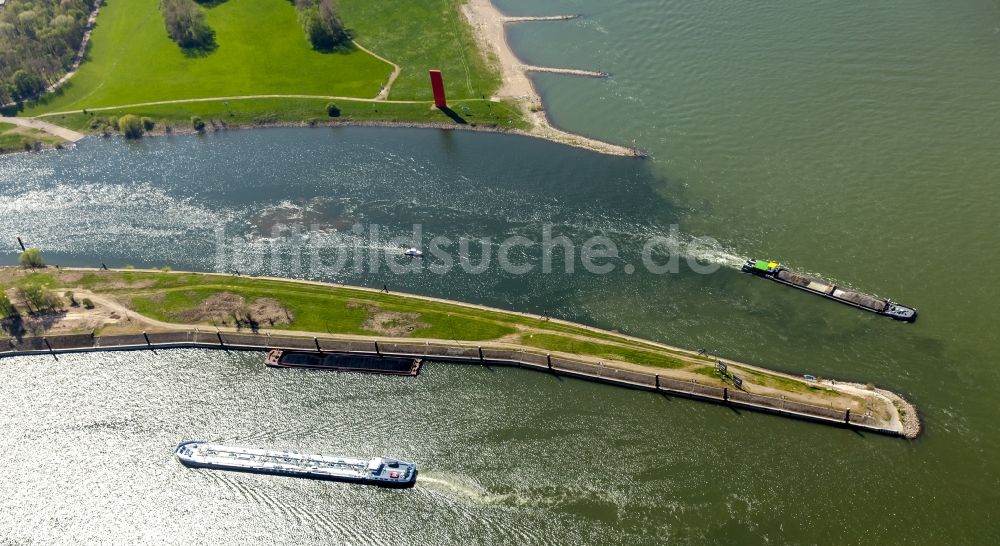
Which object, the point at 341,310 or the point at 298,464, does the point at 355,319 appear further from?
the point at 298,464

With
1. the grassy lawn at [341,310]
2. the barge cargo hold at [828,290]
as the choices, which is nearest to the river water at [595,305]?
the barge cargo hold at [828,290]

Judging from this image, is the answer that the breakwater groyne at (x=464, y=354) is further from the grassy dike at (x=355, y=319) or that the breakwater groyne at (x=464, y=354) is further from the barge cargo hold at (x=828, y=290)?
the barge cargo hold at (x=828, y=290)

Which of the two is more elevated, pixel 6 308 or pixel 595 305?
pixel 595 305

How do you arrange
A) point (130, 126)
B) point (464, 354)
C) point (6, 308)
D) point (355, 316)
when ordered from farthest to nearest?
point (130, 126) → point (6, 308) → point (355, 316) → point (464, 354)

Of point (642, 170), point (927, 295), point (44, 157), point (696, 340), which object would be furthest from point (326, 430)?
point (44, 157)

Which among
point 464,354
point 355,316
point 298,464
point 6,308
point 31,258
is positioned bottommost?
point 298,464

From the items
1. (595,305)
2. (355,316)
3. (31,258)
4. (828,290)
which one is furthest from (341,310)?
(828,290)

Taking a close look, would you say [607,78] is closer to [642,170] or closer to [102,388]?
[642,170]
